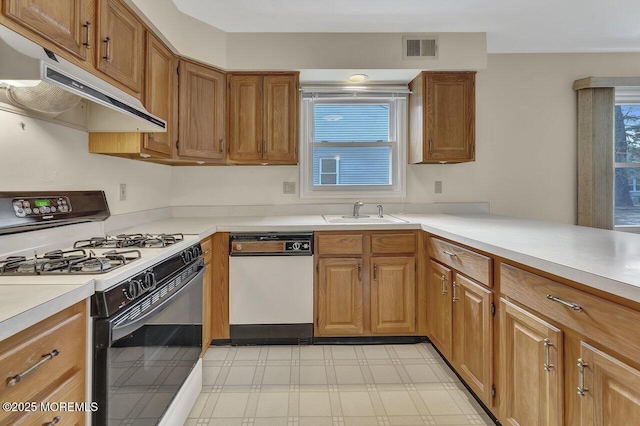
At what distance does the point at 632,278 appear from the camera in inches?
36.8

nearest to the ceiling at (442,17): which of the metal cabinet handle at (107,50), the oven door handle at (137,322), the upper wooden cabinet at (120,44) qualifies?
the upper wooden cabinet at (120,44)

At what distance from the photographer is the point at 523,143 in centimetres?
314

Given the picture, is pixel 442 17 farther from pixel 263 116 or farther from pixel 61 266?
pixel 61 266

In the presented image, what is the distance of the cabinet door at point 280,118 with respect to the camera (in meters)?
2.75

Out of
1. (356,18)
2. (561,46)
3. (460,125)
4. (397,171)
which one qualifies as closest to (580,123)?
(561,46)

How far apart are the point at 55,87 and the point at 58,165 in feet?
1.35

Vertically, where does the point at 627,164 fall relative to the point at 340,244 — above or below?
above

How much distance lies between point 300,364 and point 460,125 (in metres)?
2.18

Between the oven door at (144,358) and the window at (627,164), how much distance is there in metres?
3.67

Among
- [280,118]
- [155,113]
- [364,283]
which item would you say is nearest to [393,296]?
[364,283]

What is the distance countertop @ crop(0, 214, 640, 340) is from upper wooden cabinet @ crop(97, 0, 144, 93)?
899mm

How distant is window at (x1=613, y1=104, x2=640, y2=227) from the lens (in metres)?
3.15

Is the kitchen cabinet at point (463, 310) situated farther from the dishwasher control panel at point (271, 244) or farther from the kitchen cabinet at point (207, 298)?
the kitchen cabinet at point (207, 298)

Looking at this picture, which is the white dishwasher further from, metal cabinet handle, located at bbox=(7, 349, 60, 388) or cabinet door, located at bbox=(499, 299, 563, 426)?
metal cabinet handle, located at bbox=(7, 349, 60, 388)
